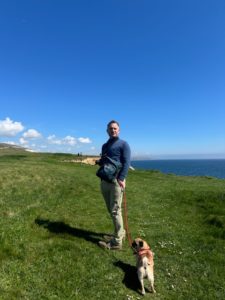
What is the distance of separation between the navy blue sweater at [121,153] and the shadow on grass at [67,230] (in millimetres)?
3299

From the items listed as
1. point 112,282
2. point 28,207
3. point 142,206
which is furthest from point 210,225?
point 28,207

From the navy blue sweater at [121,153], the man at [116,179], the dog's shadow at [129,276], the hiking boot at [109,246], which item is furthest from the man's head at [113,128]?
the dog's shadow at [129,276]

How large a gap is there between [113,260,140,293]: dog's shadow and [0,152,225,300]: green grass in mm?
31

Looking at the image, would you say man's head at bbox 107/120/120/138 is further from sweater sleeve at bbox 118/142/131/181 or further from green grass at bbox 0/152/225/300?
green grass at bbox 0/152/225/300

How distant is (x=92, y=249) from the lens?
11.6 meters

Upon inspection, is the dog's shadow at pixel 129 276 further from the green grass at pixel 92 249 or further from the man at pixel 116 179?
the man at pixel 116 179

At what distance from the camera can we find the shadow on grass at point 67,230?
13.1 m

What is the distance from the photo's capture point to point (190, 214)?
19969mm

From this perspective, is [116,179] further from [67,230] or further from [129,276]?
[67,230]

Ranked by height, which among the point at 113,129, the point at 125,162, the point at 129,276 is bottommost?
the point at 129,276

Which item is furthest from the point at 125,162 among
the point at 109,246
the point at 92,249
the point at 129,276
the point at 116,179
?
the point at 129,276

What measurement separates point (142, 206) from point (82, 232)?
8473mm

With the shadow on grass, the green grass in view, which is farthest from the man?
the shadow on grass

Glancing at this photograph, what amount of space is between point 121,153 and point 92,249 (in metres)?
3.82
